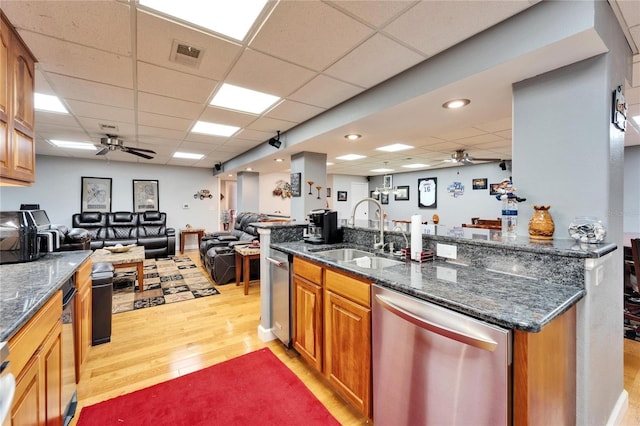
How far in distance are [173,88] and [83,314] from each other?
2.00 m

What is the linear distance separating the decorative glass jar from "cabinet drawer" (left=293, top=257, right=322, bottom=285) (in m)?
1.50

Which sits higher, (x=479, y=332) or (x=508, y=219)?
(x=508, y=219)

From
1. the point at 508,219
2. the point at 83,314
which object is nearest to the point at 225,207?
the point at 83,314

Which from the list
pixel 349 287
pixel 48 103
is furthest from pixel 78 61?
pixel 349 287

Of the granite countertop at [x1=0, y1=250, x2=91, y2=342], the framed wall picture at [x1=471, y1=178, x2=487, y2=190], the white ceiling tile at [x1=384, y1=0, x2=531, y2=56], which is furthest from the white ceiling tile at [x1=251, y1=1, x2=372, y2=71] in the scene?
the framed wall picture at [x1=471, y1=178, x2=487, y2=190]

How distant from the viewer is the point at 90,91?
265 cm

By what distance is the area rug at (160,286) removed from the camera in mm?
3660

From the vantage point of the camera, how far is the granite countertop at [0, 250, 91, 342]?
1.03 m

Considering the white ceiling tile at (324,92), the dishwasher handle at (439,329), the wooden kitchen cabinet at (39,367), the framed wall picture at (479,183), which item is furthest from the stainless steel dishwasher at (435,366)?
the framed wall picture at (479,183)

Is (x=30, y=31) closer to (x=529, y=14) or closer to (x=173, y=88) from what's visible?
(x=173, y=88)

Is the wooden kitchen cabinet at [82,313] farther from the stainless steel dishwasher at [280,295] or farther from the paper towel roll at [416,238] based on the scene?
the paper towel roll at [416,238]

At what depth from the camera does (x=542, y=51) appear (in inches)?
62.2

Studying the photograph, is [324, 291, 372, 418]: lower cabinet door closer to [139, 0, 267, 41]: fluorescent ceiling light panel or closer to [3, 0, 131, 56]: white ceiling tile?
[139, 0, 267, 41]: fluorescent ceiling light panel

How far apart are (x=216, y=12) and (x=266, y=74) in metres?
0.72
